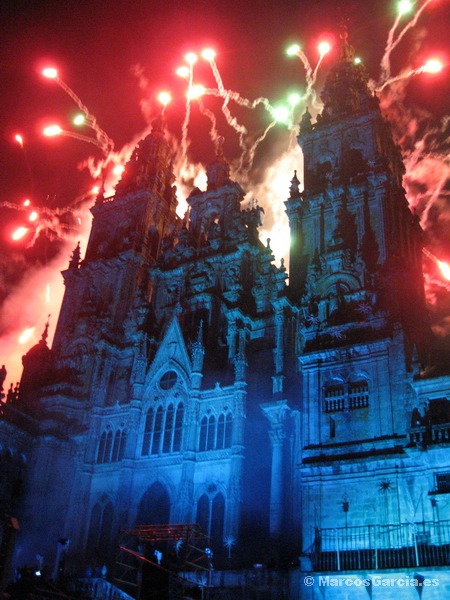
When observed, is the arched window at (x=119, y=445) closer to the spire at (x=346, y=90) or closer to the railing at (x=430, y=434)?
the railing at (x=430, y=434)

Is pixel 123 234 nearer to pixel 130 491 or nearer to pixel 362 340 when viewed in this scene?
pixel 130 491

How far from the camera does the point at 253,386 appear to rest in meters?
46.4

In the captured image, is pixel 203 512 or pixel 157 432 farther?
pixel 157 432

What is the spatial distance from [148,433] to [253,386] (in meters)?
9.00

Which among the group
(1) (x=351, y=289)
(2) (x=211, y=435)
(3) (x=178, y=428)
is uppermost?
(1) (x=351, y=289)

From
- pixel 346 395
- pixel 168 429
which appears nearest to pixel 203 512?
pixel 168 429

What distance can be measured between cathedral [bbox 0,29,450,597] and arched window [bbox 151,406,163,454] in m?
0.09

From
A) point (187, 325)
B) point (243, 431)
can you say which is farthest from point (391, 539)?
point (187, 325)

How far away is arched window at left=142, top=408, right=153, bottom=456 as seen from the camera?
4762 cm

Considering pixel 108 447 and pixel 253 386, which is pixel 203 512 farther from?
pixel 108 447

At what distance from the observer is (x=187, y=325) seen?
176 feet

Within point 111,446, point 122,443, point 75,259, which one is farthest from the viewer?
point 75,259

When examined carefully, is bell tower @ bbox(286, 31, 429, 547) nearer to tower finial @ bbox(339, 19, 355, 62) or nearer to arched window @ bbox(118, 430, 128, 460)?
tower finial @ bbox(339, 19, 355, 62)

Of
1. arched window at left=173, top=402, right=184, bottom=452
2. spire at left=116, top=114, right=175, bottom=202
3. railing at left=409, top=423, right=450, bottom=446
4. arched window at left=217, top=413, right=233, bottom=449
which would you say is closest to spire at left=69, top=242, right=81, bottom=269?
spire at left=116, top=114, right=175, bottom=202
